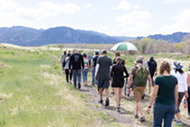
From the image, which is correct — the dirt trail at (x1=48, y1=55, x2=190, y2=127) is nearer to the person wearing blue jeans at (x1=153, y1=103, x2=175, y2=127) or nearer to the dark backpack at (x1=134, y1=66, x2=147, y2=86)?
the dark backpack at (x1=134, y1=66, x2=147, y2=86)

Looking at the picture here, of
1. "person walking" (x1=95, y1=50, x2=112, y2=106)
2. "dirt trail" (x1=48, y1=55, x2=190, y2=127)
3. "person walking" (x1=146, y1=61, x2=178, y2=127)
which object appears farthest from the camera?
"person walking" (x1=95, y1=50, x2=112, y2=106)

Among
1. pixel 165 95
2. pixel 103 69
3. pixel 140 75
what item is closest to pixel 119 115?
pixel 140 75

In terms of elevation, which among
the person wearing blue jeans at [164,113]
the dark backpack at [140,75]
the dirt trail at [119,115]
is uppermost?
the dark backpack at [140,75]

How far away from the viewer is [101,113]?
679cm

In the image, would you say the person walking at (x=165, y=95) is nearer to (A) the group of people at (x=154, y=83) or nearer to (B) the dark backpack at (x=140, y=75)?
(A) the group of people at (x=154, y=83)

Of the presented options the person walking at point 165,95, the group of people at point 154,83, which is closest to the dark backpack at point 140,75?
the group of people at point 154,83

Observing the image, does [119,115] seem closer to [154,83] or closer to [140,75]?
[140,75]

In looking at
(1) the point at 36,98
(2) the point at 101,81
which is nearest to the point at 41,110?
(1) the point at 36,98

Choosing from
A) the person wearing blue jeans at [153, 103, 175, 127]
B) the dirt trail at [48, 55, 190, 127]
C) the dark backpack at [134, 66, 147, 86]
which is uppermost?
the dark backpack at [134, 66, 147, 86]

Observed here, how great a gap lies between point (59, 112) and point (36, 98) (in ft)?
6.29

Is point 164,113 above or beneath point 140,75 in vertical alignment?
beneath

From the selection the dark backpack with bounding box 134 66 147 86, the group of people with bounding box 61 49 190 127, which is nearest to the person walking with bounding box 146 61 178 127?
the group of people with bounding box 61 49 190 127

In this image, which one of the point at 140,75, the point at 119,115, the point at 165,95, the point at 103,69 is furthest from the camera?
the point at 103,69

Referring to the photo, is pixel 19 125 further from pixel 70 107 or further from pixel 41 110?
pixel 70 107
